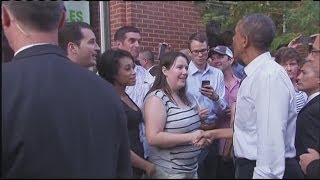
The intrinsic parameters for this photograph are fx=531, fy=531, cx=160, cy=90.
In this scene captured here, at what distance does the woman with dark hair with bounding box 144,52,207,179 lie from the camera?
13.1 ft

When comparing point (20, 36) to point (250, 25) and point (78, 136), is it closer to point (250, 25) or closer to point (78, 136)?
point (78, 136)

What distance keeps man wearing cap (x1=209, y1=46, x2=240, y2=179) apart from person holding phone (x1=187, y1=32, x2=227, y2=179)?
0.07 meters

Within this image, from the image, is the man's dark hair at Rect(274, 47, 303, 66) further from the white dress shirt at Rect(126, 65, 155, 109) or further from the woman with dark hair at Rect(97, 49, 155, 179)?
the woman with dark hair at Rect(97, 49, 155, 179)

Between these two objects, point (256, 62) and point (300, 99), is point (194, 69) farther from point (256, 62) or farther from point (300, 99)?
point (256, 62)

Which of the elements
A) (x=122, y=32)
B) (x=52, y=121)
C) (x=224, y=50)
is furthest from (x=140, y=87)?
(x=52, y=121)

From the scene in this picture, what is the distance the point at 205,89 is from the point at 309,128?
4.30 feet

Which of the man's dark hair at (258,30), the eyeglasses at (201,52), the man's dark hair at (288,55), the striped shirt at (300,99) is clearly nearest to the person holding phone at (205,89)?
the eyeglasses at (201,52)

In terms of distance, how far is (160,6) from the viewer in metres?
2.31

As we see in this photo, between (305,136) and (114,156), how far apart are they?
2.01 meters

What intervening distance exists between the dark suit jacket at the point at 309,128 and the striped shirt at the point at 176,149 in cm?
82

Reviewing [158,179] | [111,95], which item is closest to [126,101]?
[111,95]

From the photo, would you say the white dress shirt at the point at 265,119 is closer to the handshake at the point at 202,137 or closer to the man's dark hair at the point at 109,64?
the handshake at the point at 202,137

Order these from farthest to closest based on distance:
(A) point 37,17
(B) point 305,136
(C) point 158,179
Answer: (B) point 305,136
(A) point 37,17
(C) point 158,179

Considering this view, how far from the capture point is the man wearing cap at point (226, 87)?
16.5ft
